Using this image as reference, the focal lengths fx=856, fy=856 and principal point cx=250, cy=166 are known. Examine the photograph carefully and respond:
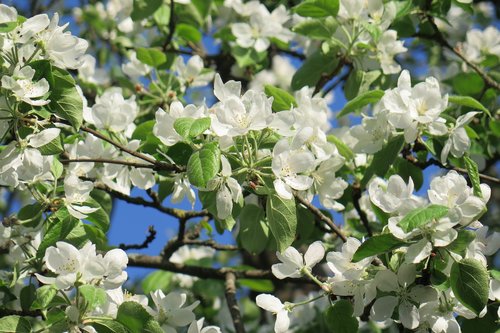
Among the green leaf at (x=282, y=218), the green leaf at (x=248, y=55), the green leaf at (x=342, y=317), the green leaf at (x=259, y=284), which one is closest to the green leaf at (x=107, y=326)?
the green leaf at (x=282, y=218)

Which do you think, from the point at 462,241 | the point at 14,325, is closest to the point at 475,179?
the point at 462,241

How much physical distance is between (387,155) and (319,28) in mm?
658

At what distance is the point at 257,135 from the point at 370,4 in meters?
1.05

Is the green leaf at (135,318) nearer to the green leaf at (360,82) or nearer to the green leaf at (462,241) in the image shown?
the green leaf at (462,241)

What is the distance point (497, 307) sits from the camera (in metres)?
2.39

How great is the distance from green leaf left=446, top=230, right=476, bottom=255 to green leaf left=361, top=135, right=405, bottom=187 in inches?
24.3

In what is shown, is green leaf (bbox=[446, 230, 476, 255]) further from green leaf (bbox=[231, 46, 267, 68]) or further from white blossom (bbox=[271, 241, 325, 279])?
green leaf (bbox=[231, 46, 267, 68])

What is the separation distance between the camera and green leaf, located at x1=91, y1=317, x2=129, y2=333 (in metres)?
2.05

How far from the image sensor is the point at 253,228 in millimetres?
2748

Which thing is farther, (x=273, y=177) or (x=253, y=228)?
(x=253, y=228)

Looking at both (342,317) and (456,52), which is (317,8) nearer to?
(456,52)

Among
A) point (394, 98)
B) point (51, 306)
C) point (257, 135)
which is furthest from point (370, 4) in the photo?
point (51, 306)

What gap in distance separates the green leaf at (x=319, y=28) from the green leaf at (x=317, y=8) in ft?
0.40

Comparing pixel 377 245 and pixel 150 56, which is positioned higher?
pixel 377 245
